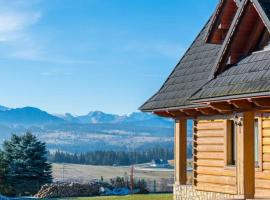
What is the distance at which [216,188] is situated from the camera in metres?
21.7

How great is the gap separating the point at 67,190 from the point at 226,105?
73.3 ft

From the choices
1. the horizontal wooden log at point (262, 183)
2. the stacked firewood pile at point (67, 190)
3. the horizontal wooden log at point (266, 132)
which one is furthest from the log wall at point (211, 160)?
the stacked firewood pile at point (67, 190)

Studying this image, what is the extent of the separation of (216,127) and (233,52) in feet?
12.0

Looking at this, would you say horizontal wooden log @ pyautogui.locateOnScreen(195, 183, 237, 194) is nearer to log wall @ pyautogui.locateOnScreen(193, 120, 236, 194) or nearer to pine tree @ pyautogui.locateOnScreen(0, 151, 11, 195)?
log wall @ pyautogui.locateOnScreen(193, 120, 236, 194)

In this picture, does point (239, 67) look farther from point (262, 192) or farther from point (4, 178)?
point (4, 178)

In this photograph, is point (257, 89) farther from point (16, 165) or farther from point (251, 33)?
point (16, 165)

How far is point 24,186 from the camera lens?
4353 centimetres

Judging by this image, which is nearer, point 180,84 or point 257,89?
point 257,89

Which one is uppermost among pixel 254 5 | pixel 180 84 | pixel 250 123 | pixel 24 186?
pixel 254 5

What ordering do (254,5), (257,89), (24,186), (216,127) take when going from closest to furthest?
(257,89), (254,5), (216,127), (24,186)

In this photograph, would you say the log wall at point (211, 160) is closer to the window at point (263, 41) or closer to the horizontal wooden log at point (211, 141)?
the horizontal wooden log at point (211, 141)

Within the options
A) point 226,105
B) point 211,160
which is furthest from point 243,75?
point 211,160

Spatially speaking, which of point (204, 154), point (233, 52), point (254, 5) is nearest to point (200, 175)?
point (204, 154)

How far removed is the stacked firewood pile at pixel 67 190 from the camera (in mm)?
38688
